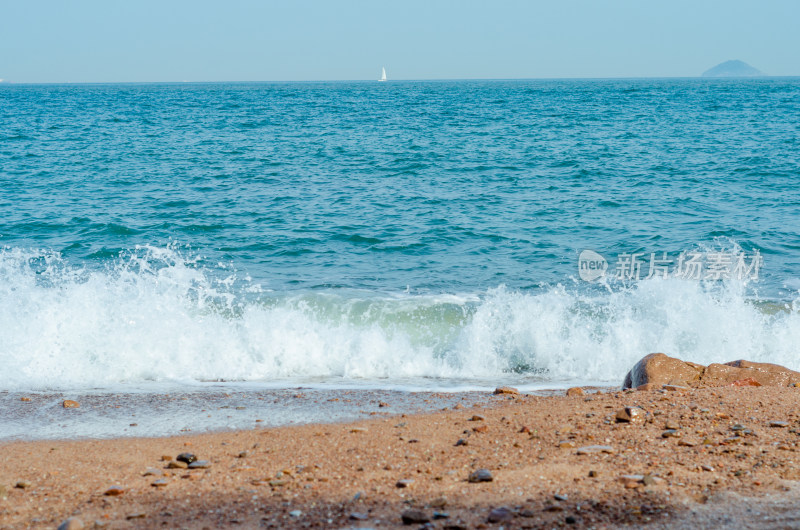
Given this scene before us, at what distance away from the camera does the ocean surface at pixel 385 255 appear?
765cm

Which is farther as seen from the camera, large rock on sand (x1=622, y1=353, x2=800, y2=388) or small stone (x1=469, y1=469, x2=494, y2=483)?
large rock on sand (x1=622, y1=353, x2=800, y2=388)

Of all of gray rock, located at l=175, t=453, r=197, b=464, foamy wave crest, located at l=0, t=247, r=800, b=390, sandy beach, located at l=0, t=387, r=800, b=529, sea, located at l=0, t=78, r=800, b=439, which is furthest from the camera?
foamy wave crest, located at l=0, t=247, r=800, b=390

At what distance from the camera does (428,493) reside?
3.61 meters

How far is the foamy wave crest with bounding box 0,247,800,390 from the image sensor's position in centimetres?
744

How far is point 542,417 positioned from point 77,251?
948 cm

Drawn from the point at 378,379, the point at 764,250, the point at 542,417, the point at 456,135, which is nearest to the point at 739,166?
the point at 764,250

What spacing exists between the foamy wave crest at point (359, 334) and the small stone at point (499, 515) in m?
3.81

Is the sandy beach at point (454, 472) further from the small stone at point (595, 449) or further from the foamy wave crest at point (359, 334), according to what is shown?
the foamy wave crest at point (359, 334)

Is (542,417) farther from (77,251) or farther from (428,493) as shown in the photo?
(77,251)

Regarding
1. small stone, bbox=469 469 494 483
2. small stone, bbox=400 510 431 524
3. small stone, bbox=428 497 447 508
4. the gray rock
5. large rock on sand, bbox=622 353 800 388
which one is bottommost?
large rock on sand, bbox=622 353 800 388

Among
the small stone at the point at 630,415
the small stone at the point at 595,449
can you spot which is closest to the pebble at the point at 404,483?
the small stone at the point at 595,449

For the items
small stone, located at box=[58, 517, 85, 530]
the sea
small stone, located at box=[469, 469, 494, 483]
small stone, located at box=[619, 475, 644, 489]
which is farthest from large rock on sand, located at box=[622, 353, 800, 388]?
small stone, located at box=[58, 517, 85, 530]

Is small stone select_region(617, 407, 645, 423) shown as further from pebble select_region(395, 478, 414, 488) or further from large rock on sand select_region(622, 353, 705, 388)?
pebble select_region(395, 478, 414, 488)

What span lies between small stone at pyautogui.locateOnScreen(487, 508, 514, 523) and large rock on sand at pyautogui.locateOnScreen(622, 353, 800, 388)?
3.01 metres
